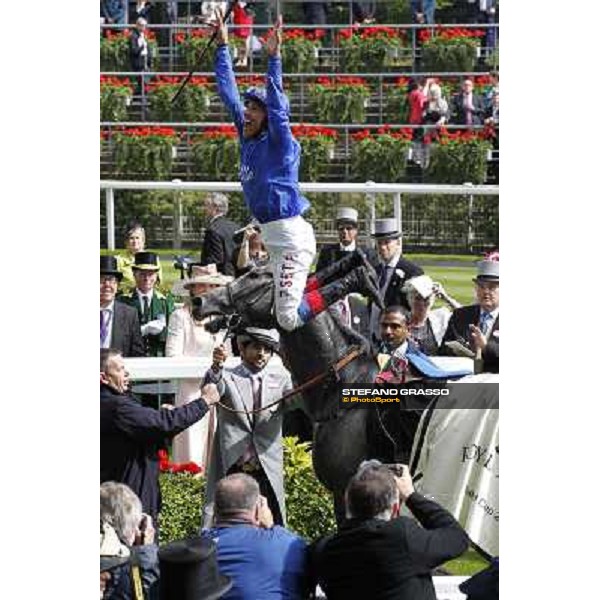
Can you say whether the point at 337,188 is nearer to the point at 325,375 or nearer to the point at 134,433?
the point at 325,375

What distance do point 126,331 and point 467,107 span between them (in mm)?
1785

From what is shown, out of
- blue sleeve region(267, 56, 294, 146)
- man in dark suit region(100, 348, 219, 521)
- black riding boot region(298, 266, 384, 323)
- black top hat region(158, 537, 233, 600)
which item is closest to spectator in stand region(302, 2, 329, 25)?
blue sleeve region(267, 56, 294, 146)

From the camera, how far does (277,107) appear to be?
858cm

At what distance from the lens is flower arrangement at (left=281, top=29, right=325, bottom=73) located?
28.5 ft

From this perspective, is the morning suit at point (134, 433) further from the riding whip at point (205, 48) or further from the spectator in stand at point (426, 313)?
the riding whip at point (205, 48)

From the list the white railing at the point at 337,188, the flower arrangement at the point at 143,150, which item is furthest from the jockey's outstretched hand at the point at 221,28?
the white railing at the point at 337,188

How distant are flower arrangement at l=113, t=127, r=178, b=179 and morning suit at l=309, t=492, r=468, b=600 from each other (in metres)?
1.92

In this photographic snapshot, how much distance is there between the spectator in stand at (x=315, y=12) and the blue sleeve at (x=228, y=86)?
0.37 metres

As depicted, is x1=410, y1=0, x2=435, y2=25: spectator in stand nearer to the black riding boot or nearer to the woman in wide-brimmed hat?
the black riding boot
